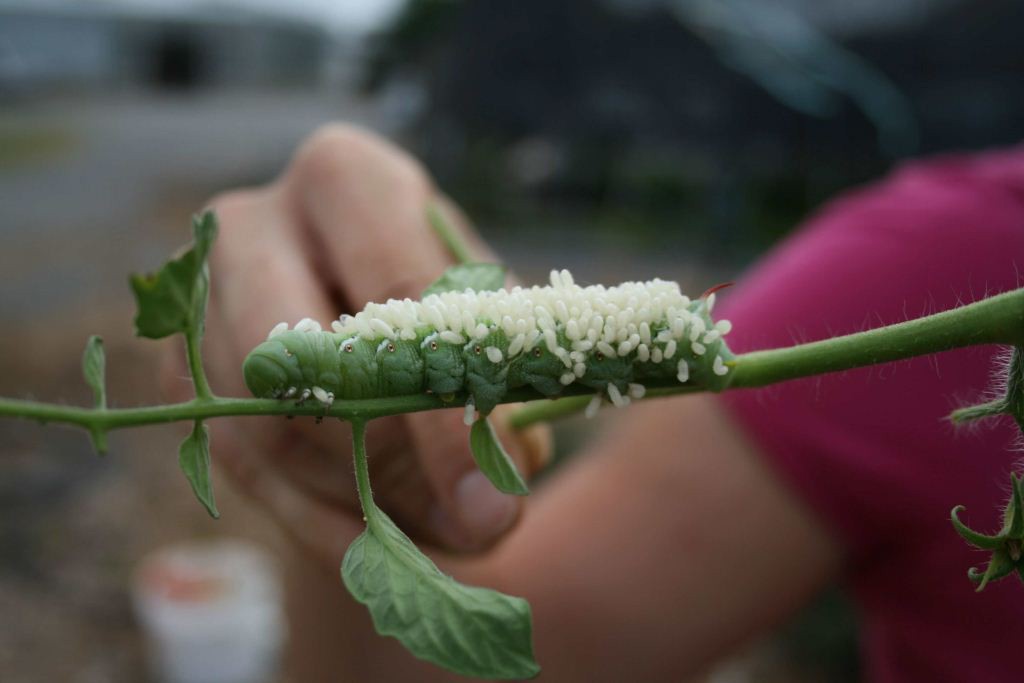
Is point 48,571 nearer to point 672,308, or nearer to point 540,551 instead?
point 540,551

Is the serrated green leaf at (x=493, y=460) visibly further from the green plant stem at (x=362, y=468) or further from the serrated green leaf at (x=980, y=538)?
the serrated green leaf at (x=980, y=538)

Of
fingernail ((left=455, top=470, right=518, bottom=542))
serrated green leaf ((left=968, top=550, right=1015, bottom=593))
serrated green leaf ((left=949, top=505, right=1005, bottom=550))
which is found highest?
fingernail ((left=455, top=470, right=518, bottom=542))

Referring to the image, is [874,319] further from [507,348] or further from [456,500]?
[507,348]

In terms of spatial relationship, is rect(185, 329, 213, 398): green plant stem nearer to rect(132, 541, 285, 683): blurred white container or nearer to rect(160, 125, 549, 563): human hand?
rect(160, 125, 549, 563): human hand

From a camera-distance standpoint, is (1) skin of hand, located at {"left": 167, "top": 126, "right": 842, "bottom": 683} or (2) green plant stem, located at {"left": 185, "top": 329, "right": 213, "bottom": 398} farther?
(1) skin of hand, located at {"left": 167, "top": 126, "right": 842, "bottom": 683}

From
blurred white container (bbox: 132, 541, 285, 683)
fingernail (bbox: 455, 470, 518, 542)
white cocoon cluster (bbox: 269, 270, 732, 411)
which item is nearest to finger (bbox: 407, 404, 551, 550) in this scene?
fingernail (bbox: 455, 470, 518, 542)

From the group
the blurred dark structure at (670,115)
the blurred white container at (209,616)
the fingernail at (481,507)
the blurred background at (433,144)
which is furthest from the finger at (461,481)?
the blurred dark structure at (670,115)

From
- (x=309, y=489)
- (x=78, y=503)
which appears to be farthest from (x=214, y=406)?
(x=78, y=503)

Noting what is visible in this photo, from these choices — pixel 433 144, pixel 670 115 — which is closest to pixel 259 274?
pixel 433 144
